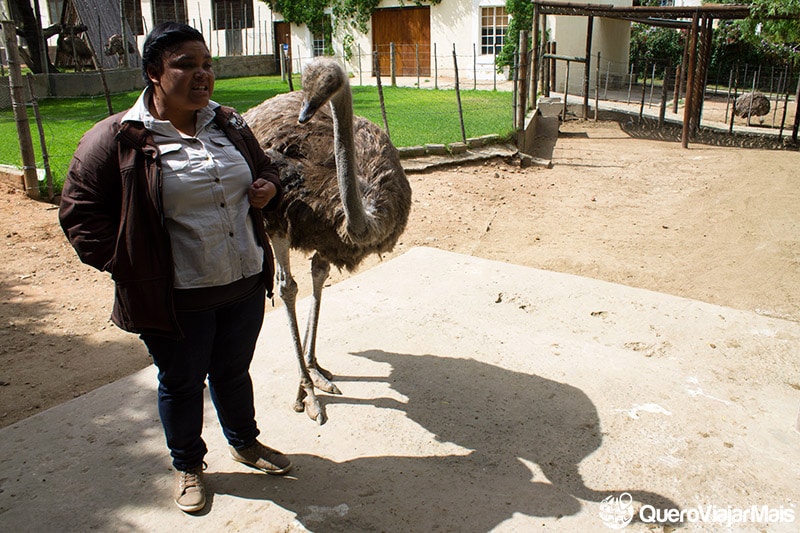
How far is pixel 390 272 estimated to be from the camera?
5.52 m

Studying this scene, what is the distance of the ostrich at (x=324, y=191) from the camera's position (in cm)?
338

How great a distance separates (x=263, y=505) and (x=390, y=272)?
9.35ft

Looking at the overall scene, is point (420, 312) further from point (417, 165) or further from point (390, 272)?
point (417, 165)

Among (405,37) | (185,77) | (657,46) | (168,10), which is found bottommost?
(185,77)

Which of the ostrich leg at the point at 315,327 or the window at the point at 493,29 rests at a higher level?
the window at the point at 493,29

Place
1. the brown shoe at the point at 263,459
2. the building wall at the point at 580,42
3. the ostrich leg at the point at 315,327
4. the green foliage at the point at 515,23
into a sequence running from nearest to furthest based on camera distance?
1. the brown shoe at the point at 263,459
2. the ostrich leg at the point at 315,327
3. the building wall at the point at 580,42
4. the green foliage at the point at 515,23

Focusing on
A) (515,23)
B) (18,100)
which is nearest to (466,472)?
(18,100)

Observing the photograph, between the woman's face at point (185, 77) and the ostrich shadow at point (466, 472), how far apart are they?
1707 millimetres

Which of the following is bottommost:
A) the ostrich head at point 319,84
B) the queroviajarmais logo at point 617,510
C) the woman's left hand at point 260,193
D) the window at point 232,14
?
the queroviajarmais logo at point 617,510

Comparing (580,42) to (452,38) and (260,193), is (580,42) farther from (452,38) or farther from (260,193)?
(260,193)

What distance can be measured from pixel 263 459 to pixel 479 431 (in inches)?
43.4

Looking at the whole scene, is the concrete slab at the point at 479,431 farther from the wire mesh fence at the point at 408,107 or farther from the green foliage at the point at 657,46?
the green foliage at the point at 657,46

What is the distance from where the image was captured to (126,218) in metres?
2.41

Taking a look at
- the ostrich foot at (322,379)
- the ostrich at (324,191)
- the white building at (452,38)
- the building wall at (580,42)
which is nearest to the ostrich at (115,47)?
the white building at (452,38)
